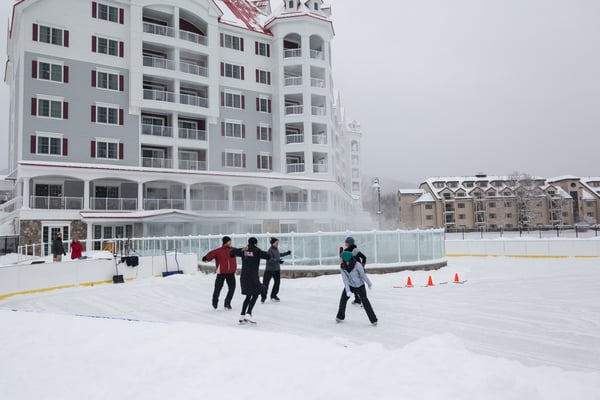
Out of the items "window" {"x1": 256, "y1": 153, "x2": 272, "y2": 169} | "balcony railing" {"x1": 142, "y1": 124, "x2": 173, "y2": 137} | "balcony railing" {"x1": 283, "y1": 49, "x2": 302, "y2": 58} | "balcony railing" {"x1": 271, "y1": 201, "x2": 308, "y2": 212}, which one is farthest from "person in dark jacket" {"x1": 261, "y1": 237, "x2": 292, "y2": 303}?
"balcony railing" {"x1": 283, "y1": 49, "x2": 302, "y2": 58}

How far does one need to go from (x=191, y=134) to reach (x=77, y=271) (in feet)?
82.4

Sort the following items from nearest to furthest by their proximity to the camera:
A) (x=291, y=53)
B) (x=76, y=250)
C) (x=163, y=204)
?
(x=76, y=250) < (x=163, y=204) < (x=291, y=53)

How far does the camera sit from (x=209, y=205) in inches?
1442

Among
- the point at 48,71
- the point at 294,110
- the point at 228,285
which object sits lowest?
the point at 228,285

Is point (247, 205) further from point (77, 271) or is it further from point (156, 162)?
point (77, 271)

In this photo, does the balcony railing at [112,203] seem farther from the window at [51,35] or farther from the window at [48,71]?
the window at [51,35]

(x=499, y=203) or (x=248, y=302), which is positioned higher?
(x=499, y=203)

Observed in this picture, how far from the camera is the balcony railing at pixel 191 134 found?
40219mm

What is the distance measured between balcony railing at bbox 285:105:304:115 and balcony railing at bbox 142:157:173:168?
1315 cm

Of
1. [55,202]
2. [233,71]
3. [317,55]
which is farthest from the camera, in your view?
[317,55]

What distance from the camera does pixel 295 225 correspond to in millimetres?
40875

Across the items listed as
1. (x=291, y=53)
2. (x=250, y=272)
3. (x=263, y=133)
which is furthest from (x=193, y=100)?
(x=250, y=272)

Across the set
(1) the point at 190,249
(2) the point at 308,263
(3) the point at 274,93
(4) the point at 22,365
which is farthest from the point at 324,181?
(4) the point at 22,365

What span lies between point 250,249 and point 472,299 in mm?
6651
